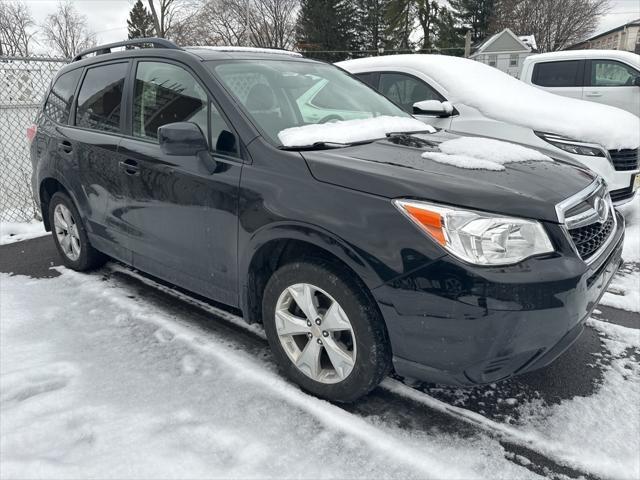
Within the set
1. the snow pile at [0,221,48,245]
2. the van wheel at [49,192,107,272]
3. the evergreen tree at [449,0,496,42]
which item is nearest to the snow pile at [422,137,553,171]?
the van wheel at [49,192,107,272]

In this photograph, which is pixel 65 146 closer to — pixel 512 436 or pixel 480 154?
pixel 480 154

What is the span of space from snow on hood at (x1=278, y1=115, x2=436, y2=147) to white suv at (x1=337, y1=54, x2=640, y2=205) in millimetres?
1831

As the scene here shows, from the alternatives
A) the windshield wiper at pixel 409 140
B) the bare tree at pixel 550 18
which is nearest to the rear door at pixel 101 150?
the windshield wiper at pixel 409 140

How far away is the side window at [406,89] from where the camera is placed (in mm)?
5430

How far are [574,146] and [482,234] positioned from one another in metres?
3.87

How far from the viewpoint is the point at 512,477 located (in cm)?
198

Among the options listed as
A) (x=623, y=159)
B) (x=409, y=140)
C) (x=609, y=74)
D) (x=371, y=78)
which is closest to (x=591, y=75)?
(x=609, y=74)

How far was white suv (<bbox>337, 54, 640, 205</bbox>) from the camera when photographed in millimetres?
5102

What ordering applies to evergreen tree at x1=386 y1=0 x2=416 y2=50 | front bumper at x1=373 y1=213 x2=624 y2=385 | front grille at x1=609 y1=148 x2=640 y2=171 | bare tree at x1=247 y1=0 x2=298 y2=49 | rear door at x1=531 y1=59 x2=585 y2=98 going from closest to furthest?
front bumper at x1=373 y1=213 x2=624 y2=385 → front grille at x1=609 y1=148 x2=640 y2=171 → rear door at x1=531 y1=59 x2=585 y2=98 → evergreen tree at x1=386 y1=0 x2=416 y2=50 → bare tree at x1=247 y1=0 x2=298 y2=49

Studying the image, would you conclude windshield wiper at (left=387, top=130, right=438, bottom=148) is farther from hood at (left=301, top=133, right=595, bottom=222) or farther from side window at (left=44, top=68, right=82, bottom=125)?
side window at (left=44, top=68, right=82, bottom=125)

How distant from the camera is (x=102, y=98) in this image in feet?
12.0

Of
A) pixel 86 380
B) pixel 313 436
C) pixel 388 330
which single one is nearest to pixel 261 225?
pixel 388 330

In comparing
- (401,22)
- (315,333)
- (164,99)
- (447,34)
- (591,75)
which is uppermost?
(401,22)

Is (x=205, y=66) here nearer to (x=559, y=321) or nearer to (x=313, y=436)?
(x=313, y=436)
